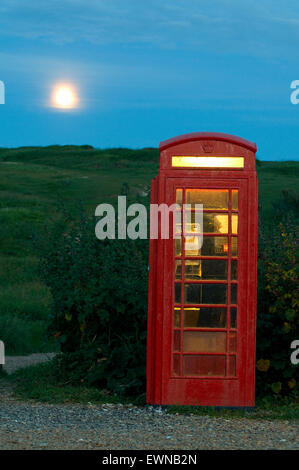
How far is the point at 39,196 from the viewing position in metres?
44.6

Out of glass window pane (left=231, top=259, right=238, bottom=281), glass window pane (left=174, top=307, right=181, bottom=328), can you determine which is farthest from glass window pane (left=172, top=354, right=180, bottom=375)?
glass window pane (left=231, top=259, right=238, bottom=281)

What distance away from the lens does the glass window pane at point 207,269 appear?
7109mm

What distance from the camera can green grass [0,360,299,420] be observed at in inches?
278

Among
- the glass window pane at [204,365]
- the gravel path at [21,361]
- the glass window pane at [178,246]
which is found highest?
the glass window pane at [178,246]

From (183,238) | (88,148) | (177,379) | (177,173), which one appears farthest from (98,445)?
(88,148)

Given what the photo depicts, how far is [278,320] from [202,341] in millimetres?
1172

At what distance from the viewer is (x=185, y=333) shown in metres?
7.14

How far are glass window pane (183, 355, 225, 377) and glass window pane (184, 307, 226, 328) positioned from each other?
0.32 m

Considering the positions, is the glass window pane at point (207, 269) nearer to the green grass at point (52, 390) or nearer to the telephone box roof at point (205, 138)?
the telephone box roof at point (205, 138)

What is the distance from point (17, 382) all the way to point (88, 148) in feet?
269

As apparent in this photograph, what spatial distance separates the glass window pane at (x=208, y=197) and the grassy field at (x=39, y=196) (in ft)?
6.29

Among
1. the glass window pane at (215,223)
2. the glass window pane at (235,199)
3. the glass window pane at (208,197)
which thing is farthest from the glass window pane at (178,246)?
the glass window pane at (235,199)

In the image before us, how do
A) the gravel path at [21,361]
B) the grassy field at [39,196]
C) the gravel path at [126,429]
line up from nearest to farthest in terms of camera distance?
the gravel path at [126,429] < the gravel path at [21,361] < the grassy field at [39,196]

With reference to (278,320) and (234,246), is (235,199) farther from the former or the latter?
(278,320)
